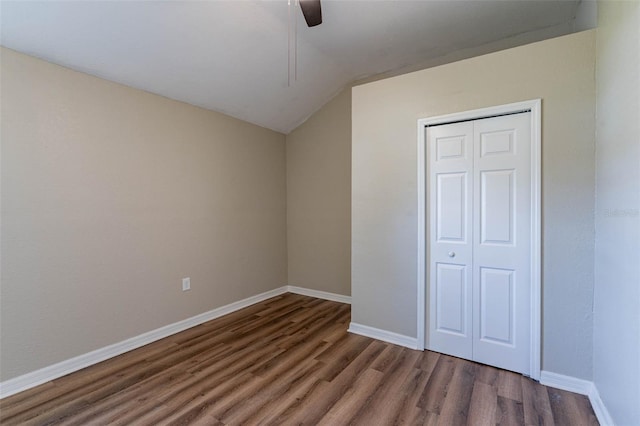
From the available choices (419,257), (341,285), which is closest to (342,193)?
(341,285)

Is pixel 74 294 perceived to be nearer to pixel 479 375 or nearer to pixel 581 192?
pixel 479 375

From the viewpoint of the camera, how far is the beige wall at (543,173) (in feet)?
6.60

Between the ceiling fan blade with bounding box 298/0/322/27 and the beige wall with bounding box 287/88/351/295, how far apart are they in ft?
6.27

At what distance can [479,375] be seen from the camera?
2217 mm

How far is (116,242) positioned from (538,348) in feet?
11.5

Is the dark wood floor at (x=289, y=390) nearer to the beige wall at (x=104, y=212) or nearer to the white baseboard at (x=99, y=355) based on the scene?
the white baseboard at (x=99, y=355)

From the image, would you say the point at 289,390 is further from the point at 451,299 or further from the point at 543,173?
the point at 543,173

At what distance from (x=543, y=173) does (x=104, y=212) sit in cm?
350

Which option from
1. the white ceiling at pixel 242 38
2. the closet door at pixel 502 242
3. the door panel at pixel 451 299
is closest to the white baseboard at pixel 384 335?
the door panel at pixel 451 299

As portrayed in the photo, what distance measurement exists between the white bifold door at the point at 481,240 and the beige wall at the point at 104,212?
2.39 meters

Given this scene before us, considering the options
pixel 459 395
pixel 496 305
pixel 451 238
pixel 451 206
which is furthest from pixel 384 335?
pixel 451 206

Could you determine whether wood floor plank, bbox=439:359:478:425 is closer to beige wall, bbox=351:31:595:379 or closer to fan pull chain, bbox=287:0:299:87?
beige wall, bbox=351:31:595:379

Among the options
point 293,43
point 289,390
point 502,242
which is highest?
point 293,43

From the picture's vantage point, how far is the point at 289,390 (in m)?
2.06
